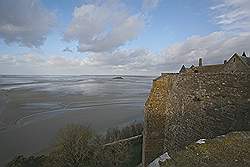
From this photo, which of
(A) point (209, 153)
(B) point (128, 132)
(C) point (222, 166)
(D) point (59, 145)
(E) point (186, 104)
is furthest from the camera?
(B) point (128, 132)

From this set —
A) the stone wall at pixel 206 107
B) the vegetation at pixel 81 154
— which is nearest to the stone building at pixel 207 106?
the stone wall at pixel 206 107

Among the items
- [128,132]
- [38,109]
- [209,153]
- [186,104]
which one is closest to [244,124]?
[186,104]

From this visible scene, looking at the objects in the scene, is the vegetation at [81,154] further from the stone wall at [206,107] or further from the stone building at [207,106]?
the stone wall at [206,107]

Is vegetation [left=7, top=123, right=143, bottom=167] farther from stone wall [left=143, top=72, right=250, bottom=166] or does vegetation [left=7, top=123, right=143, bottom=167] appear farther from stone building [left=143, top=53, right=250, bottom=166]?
stone wall [left=143, top=72, right=250, bottom=166]

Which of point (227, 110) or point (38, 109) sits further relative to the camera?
point (38, 109)

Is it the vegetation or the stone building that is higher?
the stone building

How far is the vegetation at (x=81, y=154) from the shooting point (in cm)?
1672

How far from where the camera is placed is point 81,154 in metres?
18.0

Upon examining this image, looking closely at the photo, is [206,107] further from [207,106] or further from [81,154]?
[81,154]

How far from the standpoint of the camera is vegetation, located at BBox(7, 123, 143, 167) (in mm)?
16719

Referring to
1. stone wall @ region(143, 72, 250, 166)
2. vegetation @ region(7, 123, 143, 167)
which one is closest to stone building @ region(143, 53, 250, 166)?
stone wall @ region(143, 72, 250, 166)

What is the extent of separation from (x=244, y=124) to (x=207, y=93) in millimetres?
1447

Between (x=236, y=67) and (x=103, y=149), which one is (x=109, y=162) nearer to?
(x=103, y=149)

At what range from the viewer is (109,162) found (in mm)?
18969
